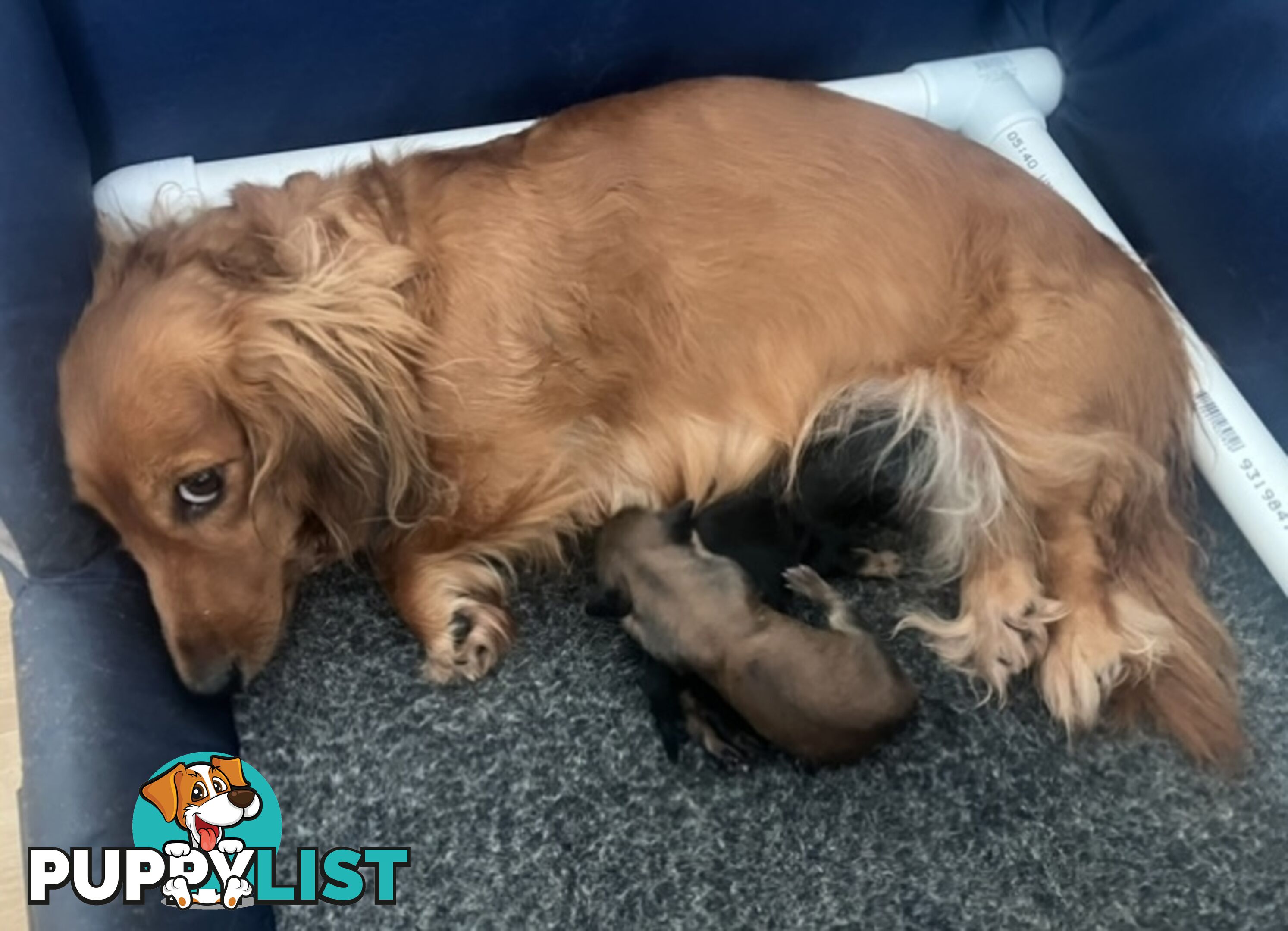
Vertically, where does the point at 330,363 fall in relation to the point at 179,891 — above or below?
above

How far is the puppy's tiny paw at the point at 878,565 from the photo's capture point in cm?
225

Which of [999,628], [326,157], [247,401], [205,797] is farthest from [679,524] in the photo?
[326,157]

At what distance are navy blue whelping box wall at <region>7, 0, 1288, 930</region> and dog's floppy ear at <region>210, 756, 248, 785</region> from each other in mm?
24

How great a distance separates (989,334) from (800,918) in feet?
2.95

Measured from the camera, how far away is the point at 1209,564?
2266 millimetres

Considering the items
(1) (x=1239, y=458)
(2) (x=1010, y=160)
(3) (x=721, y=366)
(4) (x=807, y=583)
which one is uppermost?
(2) (x=1010, y=160)

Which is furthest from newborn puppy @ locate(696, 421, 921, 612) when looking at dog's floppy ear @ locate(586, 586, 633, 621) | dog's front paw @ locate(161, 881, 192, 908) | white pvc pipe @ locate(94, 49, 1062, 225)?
dog's front paw @ locate(161, 881, 192, 908)

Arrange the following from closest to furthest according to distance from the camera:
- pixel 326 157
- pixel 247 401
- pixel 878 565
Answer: pixel 247 401, pixel 878 565, pixel 326 157

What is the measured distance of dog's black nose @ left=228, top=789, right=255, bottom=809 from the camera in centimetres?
199

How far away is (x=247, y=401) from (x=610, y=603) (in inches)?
23.9

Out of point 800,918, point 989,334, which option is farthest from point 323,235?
point 800,918

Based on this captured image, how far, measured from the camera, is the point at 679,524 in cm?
208

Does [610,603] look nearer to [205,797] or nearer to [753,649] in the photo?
[753,649]

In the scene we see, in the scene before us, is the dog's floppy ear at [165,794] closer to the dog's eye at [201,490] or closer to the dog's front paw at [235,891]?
the dog's front paw at [235,891]
